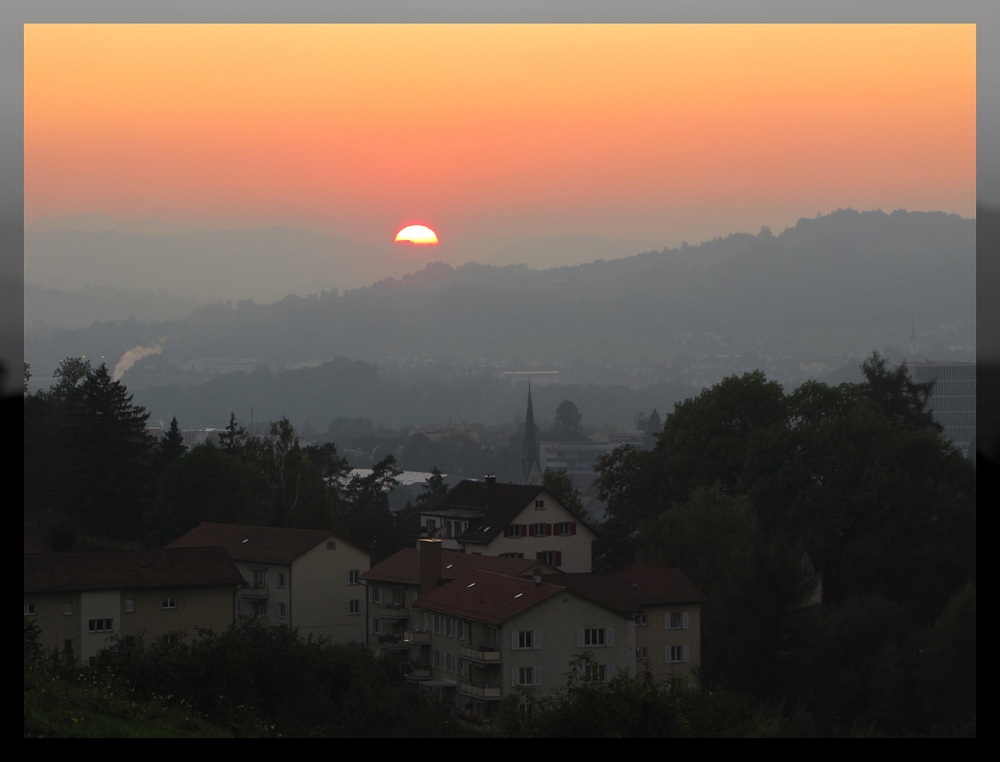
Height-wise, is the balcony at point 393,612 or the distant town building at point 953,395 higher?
the distant town building at point 953,395

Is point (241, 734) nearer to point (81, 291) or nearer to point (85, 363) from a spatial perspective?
point (85, 363)

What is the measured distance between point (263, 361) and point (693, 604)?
14895 cm

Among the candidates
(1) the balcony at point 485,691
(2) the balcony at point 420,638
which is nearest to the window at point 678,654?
(1) the balcony at point 485,691

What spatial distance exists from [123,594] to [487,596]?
1007cm

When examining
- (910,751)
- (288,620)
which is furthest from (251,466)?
(910,751)

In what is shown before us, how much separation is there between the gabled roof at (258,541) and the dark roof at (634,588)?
9474mm

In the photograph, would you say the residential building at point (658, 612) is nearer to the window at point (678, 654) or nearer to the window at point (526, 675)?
the window at point (678, 654)

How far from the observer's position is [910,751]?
8641 millimetres

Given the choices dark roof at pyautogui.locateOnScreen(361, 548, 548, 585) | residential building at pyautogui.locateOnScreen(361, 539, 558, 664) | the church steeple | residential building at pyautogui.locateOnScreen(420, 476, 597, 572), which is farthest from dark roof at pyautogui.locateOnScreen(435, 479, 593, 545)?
the church steeple

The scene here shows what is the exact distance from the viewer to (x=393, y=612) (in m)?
36.1

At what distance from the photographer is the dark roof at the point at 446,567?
118ft

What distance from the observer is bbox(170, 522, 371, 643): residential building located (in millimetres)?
38719

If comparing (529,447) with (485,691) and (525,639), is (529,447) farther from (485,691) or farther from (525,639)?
(525,639)

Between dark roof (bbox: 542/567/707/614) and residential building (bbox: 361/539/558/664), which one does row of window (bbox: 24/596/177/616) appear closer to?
residential building (bbox: 361/539/558/664)
